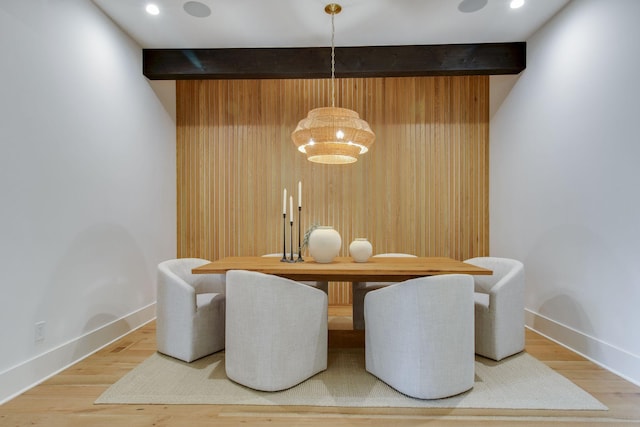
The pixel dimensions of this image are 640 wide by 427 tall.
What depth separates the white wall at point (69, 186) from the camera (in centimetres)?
185

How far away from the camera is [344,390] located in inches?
72.9

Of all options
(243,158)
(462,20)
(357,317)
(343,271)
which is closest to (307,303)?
(343,271)

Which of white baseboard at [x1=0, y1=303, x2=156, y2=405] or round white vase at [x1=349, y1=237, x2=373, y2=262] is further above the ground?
round white vase at [x1=349, y1=237, x2=373, y2=262]

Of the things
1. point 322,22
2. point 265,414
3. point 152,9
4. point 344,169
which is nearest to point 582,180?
point 344,169

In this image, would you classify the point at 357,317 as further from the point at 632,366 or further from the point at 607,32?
the point at 607,32

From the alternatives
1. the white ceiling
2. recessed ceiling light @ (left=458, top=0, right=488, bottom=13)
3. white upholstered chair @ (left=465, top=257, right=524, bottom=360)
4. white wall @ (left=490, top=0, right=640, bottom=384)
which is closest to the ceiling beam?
the white ceiling

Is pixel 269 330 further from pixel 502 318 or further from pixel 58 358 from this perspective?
pixel 502 318

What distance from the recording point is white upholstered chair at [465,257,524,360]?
2240mm

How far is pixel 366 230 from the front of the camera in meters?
3.83

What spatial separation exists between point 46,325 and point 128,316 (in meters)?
0.86

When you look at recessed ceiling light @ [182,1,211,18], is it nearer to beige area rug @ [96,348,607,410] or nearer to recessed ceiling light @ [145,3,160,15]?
recessed ceiling light @ [145,3,160,15]

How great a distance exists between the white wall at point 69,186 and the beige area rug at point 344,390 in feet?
2.15

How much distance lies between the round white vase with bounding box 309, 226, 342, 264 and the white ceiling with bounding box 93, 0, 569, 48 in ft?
6.20

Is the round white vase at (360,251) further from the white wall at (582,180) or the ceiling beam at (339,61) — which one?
the ceiling beam at (339,61)
